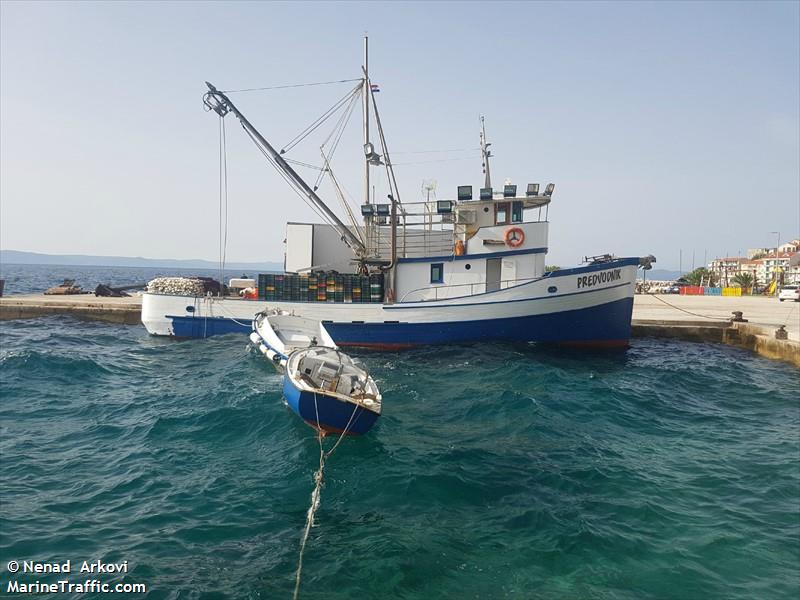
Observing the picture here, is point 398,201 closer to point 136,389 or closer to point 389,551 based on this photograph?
point 136,389

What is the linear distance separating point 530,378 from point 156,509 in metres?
10.8

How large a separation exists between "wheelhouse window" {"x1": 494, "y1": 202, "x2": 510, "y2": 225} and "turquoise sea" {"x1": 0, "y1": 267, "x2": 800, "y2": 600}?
7936 mm

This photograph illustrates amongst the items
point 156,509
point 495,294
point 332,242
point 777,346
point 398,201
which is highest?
point 398,201

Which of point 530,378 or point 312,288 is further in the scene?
point 312,288

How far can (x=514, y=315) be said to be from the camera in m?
18.6

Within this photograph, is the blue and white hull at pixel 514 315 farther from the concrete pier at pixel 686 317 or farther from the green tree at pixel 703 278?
the green tree at pixel 703 278

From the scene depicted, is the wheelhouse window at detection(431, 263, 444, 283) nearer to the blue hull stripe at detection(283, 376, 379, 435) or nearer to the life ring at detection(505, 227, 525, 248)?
the life ring at detection(505, 227, 525, 248)

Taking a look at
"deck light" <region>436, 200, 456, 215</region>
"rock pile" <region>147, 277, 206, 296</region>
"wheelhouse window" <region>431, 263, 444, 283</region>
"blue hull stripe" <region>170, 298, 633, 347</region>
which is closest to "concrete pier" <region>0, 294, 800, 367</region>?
"rock pile" <region>147, 277, 206, 296</region>

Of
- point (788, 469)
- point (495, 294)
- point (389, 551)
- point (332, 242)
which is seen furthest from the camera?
point (332, 242)

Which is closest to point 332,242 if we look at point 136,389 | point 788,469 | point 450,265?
point 450,265

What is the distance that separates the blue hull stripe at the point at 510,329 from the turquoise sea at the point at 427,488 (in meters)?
3.71

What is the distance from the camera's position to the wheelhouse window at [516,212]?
20.3 m

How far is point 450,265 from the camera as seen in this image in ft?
66.2

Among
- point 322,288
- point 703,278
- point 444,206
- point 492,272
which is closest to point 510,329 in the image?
point 492,272
